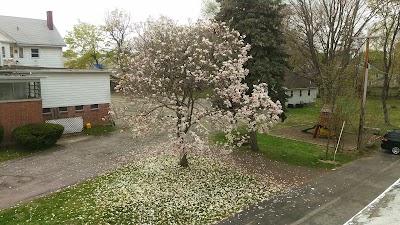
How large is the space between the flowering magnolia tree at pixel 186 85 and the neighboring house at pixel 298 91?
94.0ft

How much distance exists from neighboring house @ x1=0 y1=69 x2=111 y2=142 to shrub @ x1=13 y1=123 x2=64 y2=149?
1008 mm

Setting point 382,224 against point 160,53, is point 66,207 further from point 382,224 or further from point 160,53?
point 382,224

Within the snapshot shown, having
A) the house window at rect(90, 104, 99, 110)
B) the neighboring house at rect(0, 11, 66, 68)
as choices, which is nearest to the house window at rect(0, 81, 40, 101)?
the house window at rect(90, 104, 99, 110)

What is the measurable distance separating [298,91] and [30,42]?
110ft

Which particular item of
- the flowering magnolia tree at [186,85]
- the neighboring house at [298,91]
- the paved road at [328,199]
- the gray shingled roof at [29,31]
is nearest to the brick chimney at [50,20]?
the gray shingled roof at [29,31]

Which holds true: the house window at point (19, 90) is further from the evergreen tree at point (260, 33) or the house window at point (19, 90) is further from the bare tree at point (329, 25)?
the bare tree at point (329, 25)

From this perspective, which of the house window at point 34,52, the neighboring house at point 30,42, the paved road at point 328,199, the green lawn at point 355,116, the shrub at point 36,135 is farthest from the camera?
the house window at point 34,52

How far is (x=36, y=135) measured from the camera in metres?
20.2

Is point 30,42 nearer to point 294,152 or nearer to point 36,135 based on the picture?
point 36,135

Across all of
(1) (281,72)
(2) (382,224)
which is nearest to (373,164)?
(1) (281,72)

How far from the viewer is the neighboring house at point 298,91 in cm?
4300

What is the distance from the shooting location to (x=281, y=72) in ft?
65.9

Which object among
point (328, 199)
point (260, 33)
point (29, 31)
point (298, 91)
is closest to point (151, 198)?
point (328, 199)

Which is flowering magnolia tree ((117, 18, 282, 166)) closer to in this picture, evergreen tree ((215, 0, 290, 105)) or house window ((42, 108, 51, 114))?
evergreen tree ((215, 0, 290, 105))
